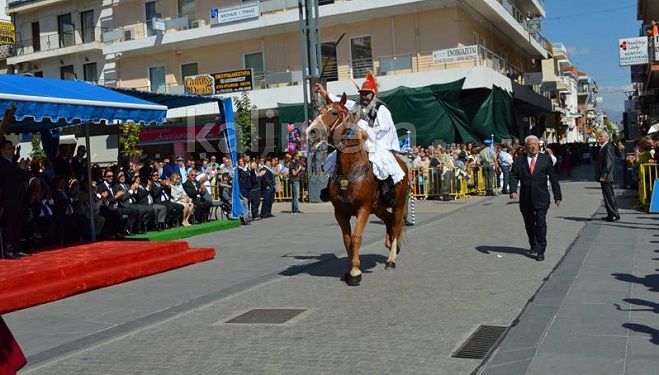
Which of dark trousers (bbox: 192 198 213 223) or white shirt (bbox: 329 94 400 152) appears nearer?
white shirt (bbox: 329 94 400 152)

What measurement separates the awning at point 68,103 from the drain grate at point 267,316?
4912 millimetres

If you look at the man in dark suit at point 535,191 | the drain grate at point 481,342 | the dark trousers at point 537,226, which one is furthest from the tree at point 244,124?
the drain grate at point 481,342

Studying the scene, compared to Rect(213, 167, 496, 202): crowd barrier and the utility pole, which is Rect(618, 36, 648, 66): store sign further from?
the utility pole

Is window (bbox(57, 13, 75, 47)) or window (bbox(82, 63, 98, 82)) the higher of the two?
window (bbox(57, 13, 75, 47))

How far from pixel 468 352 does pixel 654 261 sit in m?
5.14

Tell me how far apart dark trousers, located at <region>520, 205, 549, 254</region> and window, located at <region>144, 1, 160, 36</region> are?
30.5 meters

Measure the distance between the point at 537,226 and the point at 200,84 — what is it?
2580cm

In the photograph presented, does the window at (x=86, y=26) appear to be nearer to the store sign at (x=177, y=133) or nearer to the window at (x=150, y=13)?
the window at (x=150, y=13)

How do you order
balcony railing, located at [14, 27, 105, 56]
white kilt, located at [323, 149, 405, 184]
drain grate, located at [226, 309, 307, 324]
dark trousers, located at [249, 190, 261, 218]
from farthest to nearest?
balcony railing, located at [14, 27, 105, 56] → dark trousers, located at [249, 190, 261, 218] → white kilt, located at [323, 149, 405, 184] → drain grate, located at [226, 309, 307, 324]

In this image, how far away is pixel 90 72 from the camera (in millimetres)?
40031

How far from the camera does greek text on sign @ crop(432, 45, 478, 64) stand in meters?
28.0

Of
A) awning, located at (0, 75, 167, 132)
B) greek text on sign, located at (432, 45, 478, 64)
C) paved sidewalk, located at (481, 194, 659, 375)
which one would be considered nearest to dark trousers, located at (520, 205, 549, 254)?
paved sidewalk, located at (481, 194, 659, 375)

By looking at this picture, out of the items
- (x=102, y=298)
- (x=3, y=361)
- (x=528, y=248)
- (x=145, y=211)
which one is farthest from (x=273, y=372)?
(x=145, y=211)

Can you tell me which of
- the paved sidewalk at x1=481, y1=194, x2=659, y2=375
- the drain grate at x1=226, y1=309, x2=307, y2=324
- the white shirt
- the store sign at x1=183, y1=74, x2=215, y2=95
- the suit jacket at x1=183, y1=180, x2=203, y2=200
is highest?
the store sign at x1=183, y1=74, x2=215, y2=95
